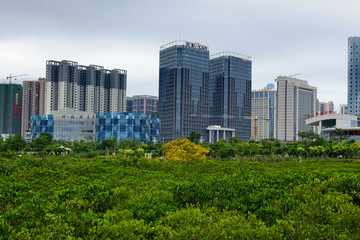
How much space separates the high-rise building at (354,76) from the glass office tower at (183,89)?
7301 cm

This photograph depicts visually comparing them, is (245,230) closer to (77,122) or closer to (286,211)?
(286,211)

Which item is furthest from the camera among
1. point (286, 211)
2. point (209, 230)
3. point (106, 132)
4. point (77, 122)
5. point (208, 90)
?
point (208, 90)

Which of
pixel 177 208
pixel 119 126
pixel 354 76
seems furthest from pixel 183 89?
pixel 177 208

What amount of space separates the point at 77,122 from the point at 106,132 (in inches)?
704

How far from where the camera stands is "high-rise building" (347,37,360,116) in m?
171

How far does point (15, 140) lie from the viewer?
86.4m

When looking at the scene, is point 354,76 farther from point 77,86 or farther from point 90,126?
point 77,86

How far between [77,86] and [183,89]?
186ft

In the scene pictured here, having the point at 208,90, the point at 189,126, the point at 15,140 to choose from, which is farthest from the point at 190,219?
the point at 208,90

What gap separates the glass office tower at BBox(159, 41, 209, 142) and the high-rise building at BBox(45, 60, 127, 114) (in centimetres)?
3364

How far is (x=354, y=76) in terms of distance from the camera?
17400cm

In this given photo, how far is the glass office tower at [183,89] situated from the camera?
182 meters

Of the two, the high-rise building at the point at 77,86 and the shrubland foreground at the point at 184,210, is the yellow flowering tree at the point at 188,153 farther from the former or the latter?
the high-rise building at the point at 77,86

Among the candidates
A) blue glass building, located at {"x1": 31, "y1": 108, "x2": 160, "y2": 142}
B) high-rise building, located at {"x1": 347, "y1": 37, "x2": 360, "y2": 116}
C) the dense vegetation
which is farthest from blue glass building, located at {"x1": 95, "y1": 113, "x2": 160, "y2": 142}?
the dense vegetation
